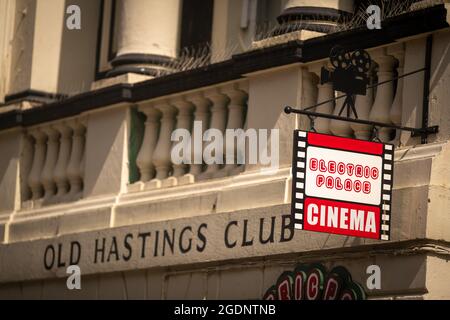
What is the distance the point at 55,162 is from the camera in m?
19.7

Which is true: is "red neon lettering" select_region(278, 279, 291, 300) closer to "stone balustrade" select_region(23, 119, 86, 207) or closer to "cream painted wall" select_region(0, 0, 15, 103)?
"stone balustrade" select_region(23, 119, 86, 207)

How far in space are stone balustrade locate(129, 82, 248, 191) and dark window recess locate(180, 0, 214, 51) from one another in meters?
1.87

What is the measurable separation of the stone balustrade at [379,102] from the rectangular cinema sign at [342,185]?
0.77 m

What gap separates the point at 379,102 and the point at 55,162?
5.78 metres

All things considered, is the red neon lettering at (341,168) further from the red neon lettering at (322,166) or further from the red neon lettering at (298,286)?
the red neon lettering at (298,286)

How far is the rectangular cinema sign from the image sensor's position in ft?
46.0

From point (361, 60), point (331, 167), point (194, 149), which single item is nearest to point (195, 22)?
point (194, 149)

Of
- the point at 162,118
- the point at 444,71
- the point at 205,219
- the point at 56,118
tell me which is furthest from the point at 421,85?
the point at 56,118

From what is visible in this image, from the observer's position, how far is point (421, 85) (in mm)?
14531

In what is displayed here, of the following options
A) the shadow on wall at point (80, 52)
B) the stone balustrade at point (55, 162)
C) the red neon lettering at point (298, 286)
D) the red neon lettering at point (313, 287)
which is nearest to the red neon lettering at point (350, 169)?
the red neon lettering at point (313, 287)

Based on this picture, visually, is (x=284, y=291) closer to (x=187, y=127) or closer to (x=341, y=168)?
(x=341, y=168)

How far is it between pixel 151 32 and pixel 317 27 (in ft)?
10.3

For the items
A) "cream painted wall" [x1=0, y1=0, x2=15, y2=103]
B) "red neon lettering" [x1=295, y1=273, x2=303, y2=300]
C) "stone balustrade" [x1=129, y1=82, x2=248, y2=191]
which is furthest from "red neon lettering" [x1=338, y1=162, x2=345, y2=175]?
"cream painted wall" [x1=0, y1=0, x2=15, y2=103]

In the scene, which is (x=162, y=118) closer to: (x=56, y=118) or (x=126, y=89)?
(x=126, y=89)
